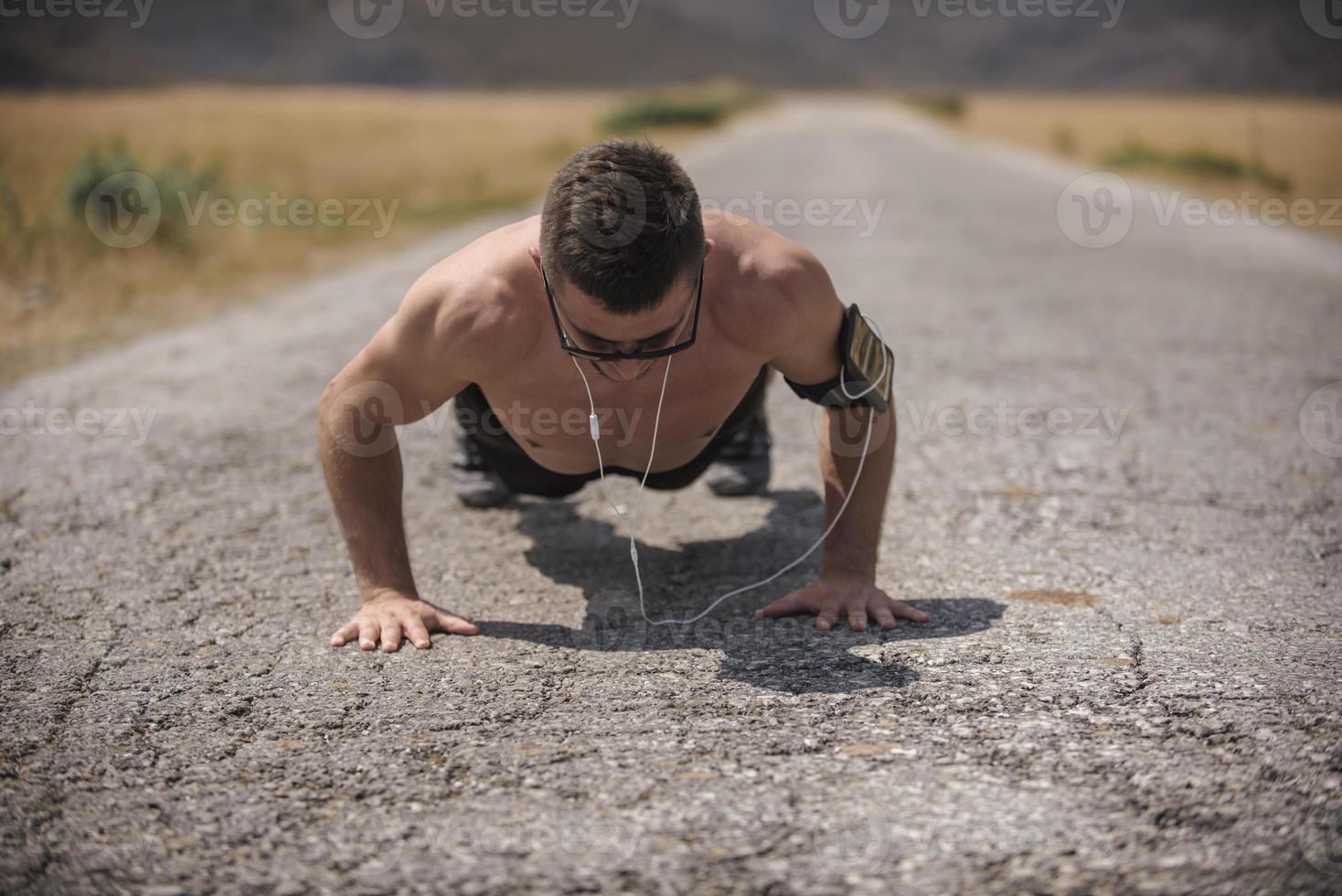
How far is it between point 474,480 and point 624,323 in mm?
1408

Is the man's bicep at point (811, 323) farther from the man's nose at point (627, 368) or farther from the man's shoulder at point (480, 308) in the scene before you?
the man's shoulder at point (480, 308)

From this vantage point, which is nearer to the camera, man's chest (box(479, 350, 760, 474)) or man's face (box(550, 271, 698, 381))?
man's face (box(550, 271, 698, 381))

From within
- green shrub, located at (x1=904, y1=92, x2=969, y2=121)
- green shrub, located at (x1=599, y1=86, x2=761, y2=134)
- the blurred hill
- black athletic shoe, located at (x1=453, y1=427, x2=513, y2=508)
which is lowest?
black athletic shoe, located at (x1=453, y1=427, x2=513, y2=508)

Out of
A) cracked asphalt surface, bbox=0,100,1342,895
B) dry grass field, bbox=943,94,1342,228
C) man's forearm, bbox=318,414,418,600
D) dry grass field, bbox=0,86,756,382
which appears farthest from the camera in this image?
dry grass field, bbox=943,94,1342,228

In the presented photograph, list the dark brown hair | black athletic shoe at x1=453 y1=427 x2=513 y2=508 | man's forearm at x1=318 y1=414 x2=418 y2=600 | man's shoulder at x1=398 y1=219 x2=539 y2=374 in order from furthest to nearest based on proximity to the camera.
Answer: black athletic shoe at x1=453 y1=427 x2=513 y2=508 < man's forearm at x1=318 y1=414 x2=418 y2=600 < man's shoulder at x1=398 y1=219 x2=539 y2=374 < the dark brown hair

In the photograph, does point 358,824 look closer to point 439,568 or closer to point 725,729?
point 725,729

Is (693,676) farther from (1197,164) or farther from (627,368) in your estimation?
(1197,164)

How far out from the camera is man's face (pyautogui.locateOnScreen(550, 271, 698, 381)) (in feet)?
6.20

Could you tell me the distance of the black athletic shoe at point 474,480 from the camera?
3.14 m

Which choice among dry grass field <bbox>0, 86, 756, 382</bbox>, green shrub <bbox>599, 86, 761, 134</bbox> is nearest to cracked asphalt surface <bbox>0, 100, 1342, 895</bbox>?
dry grass field <bbox>0, 86, 756, 382</bbox>

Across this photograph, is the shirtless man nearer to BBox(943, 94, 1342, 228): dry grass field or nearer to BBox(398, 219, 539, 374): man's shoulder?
BBox(398, 219, 539, 374): man's shoulder

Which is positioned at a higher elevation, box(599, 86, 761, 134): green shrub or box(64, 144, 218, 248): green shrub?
box(599, 86, 761, 134): green shrub

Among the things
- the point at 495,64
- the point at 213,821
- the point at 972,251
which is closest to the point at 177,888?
the point at 213,821

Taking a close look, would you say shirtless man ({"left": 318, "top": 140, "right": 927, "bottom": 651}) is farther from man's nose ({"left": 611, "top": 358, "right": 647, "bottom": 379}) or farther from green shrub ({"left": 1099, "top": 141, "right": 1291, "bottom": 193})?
green shrub ({"left": 1099, "top": 141, "right": 1291, "bottom": 193})
